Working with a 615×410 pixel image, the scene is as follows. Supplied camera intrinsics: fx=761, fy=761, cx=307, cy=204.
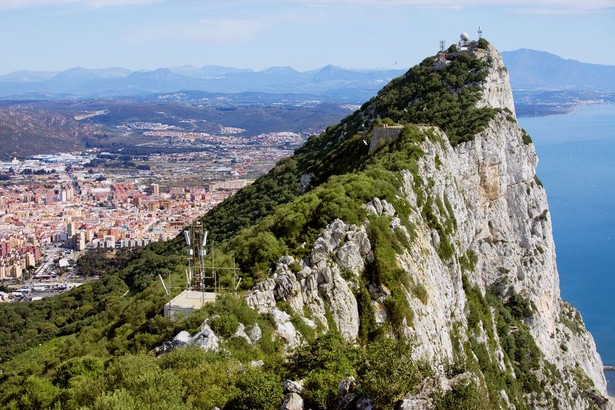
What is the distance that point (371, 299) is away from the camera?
619 inches

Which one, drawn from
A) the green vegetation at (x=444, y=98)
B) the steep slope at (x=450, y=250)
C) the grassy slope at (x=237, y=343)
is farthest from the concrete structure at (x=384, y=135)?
the green vegetation at (x=444, y=98)

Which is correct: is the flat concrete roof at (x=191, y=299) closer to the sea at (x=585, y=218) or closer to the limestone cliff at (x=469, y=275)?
the limestone cliff at (x=469, y=275)

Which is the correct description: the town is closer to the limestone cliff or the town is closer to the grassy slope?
the grassy slope

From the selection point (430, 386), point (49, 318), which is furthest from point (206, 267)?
point (49, 318)

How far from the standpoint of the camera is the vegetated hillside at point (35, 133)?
507 feet

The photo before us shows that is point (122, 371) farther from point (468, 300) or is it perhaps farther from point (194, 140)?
point (194, 140)

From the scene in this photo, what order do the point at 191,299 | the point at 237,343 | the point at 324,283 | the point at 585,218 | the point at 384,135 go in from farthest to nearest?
the point at 585,218 → the point at 384,135 → the point at 324,283 → the point at 191,299 → the point at 237,343

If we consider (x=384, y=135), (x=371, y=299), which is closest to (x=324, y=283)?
(x=371, y=299)

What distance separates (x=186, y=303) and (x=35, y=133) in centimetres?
16482

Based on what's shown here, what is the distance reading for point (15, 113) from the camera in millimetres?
187250

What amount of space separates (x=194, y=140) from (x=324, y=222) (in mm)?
155655

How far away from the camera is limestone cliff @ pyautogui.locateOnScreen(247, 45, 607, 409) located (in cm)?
1491

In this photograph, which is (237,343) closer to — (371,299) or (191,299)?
(191,299)

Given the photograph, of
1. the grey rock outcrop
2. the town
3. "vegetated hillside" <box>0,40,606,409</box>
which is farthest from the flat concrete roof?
the town
